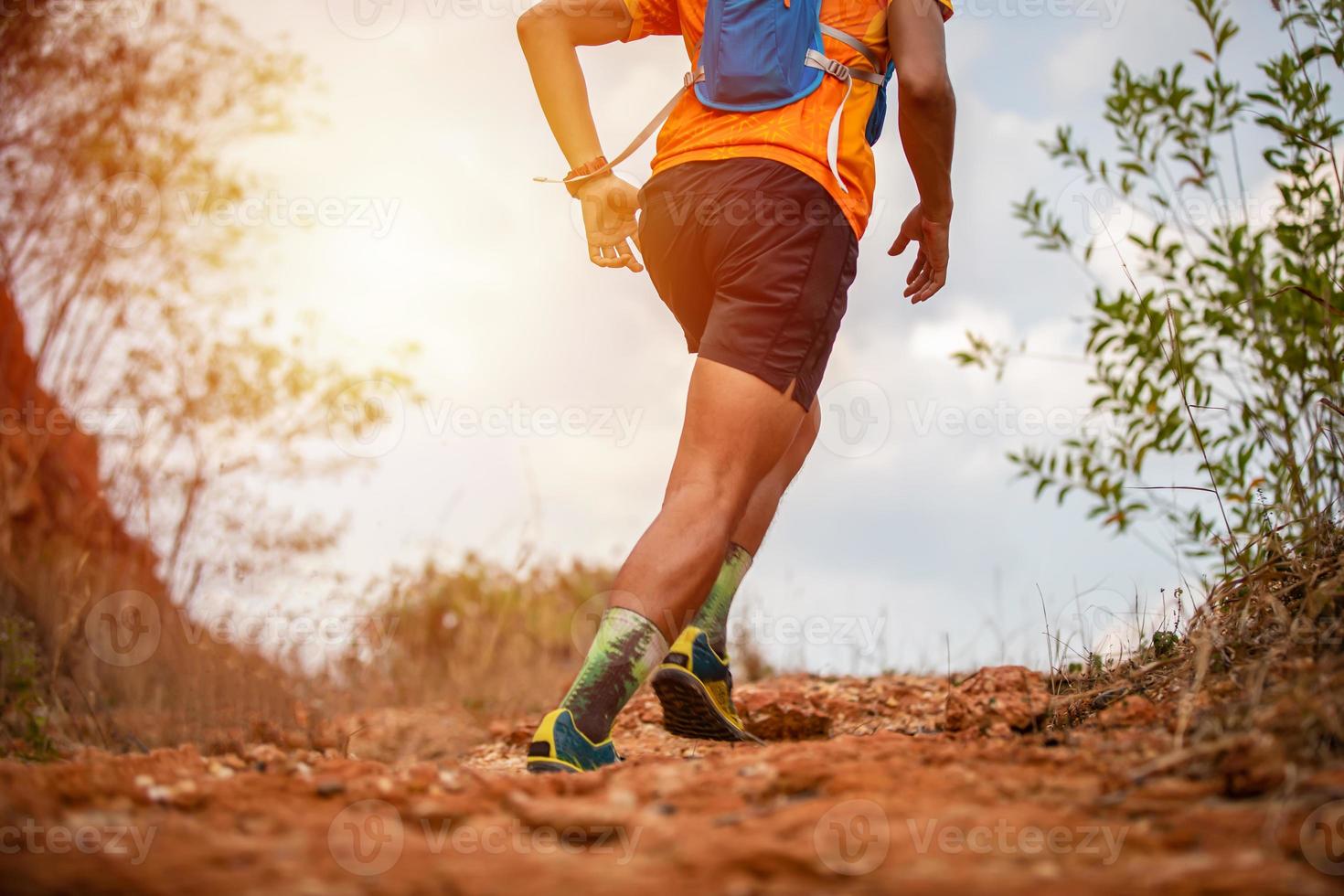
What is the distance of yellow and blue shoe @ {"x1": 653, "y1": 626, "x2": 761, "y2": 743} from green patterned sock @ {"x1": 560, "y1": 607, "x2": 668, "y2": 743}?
0.42 meters

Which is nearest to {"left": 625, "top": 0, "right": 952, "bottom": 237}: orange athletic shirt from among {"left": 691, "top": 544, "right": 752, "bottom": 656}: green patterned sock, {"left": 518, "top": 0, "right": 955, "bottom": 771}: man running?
{"left": 518, "top": 0, "right": 955, "bottom": 771}: man running

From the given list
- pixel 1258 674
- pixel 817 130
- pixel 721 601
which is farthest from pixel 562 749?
pixel 817 130

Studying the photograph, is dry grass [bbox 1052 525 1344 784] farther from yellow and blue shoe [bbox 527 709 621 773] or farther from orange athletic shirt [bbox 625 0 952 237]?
orange athletic shirt [bbox 625 0 952 237]

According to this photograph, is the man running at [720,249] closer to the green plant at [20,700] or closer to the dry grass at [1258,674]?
the dry grass at [1258,674]

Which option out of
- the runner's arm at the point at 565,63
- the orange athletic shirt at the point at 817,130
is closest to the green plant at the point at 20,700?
the runner's arm at the point at 565,63

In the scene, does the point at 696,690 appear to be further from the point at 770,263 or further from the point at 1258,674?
the point at 1258,674

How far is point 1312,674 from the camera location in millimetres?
1677

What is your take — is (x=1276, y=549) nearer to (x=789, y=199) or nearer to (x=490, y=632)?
(x=789, y=199)

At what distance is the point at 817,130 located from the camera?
237 cm

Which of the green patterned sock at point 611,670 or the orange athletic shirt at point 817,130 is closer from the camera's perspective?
the green patterned sock at point 611,670

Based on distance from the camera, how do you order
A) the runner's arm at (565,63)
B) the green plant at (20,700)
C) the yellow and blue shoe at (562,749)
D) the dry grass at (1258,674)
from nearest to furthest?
the dry grass at (1258,674)
the yellow and blue shoe at (562,749)
the runner's arm at (565,63)
the green plant at (20,700)

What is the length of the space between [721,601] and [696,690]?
283mm

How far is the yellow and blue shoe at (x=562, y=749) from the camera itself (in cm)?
201

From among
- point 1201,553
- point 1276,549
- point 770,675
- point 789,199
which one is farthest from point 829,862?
point 770,675
